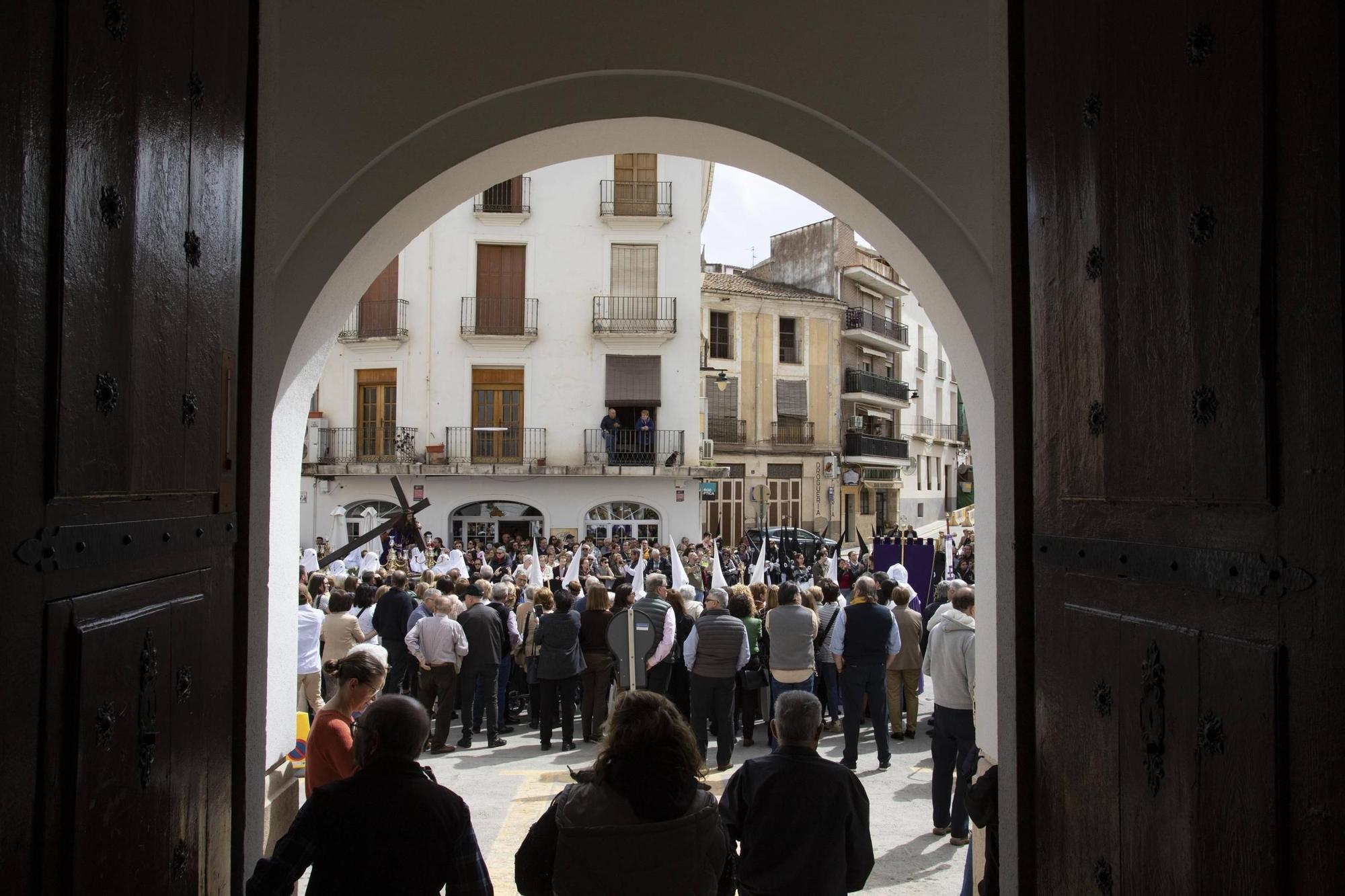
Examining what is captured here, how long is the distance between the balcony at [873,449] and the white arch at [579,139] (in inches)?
1270

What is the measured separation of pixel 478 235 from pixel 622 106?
21.1 meters

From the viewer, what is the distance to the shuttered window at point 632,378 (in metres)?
24.4

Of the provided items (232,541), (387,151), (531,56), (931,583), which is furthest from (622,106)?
(931,583)

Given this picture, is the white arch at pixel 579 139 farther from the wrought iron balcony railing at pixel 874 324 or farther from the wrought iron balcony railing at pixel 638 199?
the wrought iron balcony railing at pixel 874 324

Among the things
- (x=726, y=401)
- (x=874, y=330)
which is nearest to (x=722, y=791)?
(x=726, y=401)

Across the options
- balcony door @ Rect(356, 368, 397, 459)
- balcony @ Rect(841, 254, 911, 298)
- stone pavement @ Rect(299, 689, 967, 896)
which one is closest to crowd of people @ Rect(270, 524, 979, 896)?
stone pavement @ Rect(299, 689, 967, 896)

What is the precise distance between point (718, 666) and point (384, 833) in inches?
217

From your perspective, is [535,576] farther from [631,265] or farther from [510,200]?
[510,200]

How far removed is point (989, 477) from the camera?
3.94 metres

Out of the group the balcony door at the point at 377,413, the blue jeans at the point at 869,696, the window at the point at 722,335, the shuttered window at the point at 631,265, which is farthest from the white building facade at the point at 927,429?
the blue jeans at the point at 869,696

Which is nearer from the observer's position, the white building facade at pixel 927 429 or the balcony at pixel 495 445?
the balcony at pixel 495 445

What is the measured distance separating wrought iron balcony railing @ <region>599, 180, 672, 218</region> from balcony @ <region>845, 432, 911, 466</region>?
14.4 meters

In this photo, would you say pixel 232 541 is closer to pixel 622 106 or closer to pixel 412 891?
pixel 412 891

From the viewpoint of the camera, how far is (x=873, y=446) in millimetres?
36906
